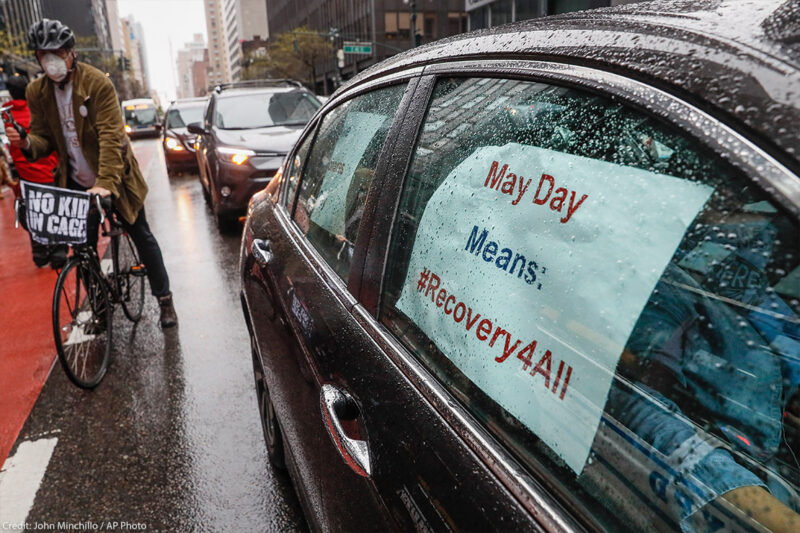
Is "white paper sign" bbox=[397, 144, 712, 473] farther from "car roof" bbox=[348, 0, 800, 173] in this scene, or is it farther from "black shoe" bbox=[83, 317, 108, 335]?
"black shoe" bbox=[83, 317, 108, 335]

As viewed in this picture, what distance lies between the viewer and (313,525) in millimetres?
1776

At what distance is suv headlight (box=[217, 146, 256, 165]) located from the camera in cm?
719

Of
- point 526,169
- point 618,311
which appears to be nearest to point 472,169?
point 526,169

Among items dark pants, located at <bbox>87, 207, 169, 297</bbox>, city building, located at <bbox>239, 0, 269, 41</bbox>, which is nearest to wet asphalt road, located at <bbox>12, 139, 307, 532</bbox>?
dark pants, located at <bbox>87, 207, 169, 297</bbox>

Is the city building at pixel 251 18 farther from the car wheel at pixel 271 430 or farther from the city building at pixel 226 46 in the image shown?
the car wheel at pixel 271 430

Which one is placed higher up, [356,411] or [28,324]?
[356,411]

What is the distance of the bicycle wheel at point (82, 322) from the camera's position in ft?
11.6

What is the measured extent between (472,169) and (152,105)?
1539 inches

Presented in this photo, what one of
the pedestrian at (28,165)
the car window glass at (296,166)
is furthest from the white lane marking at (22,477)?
the pedestrian at (28,165)

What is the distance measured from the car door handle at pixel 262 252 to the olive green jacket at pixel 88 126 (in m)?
1.63

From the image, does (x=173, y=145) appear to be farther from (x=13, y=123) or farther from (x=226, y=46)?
(x=226, y=46)

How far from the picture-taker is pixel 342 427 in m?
1.35

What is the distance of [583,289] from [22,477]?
3.03 m

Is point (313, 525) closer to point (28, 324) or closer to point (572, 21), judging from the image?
point (572, 21)
